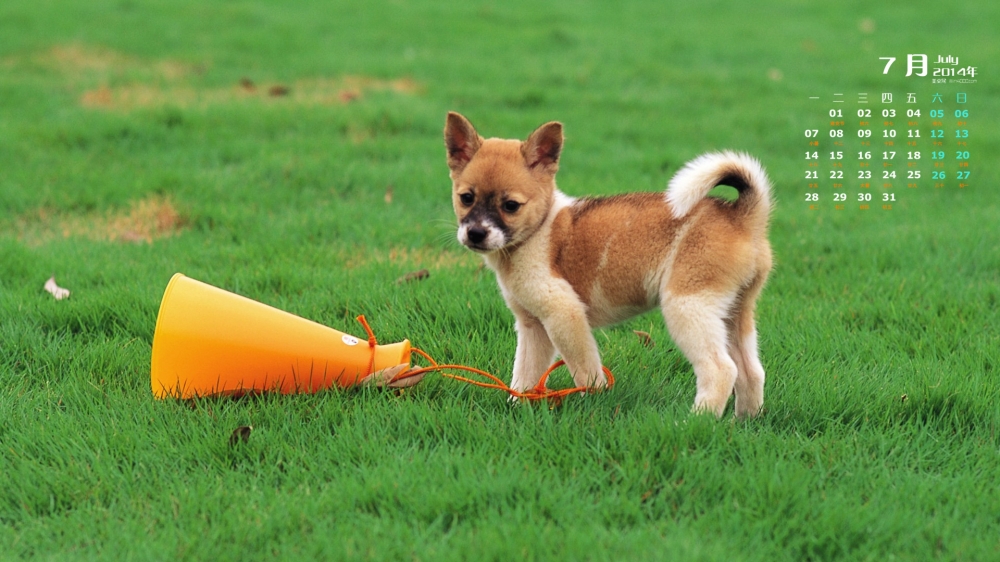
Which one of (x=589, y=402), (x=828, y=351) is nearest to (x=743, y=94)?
(x=828, y=351)

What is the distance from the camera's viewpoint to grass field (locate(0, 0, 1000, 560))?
A: 3.17m

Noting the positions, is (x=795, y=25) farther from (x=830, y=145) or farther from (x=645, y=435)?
(x=645, y=435)

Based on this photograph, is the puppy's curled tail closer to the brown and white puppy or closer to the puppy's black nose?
the brown and white puppy

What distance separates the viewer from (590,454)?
11.6ft

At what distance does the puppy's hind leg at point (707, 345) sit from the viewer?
12.2 ft

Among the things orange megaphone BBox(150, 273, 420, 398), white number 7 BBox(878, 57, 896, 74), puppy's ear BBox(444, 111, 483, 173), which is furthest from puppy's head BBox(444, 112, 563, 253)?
white number 7 BBox(878, 57, 896, 74)

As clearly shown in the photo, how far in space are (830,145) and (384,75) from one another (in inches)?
196

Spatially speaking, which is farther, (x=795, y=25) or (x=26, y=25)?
(x=795, y=25)

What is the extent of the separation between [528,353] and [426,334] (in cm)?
75

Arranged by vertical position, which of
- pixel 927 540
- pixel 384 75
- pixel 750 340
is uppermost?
pixel 384 75

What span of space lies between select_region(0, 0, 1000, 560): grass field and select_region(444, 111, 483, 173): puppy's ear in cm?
93
